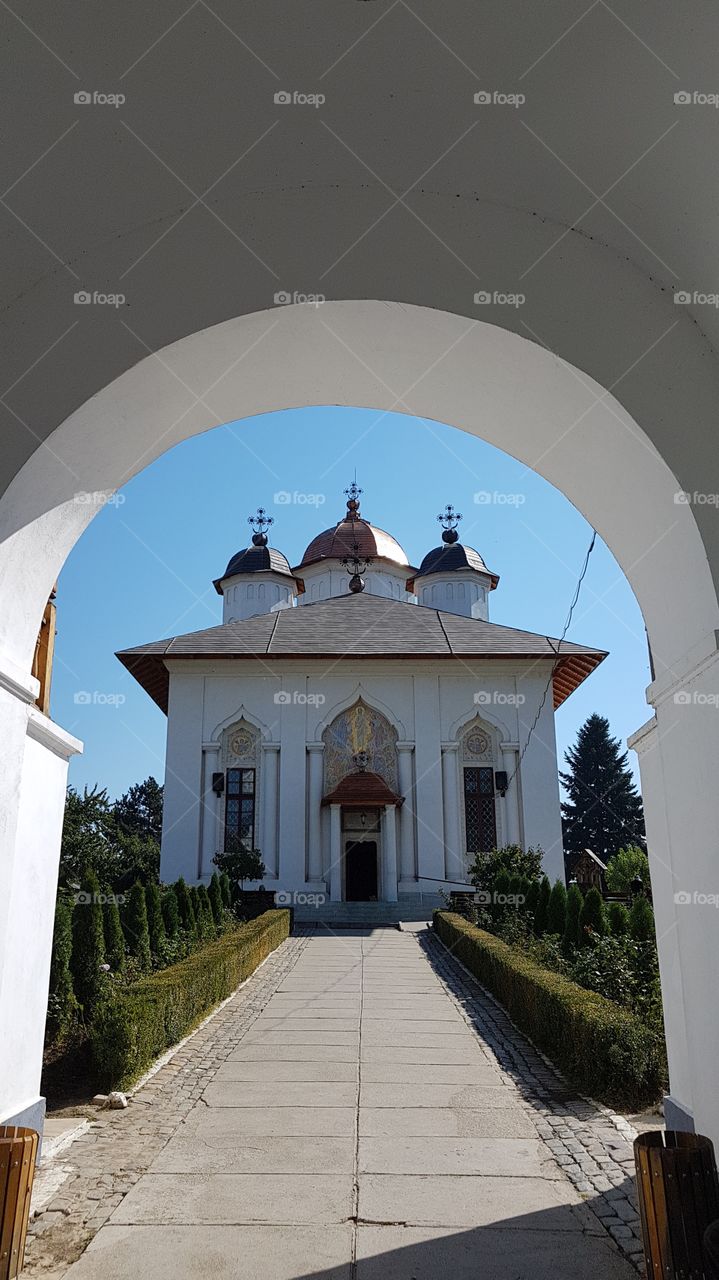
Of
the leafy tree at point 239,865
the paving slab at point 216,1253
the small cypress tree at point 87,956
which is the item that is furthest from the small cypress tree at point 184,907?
the paving slab at point 216,1253

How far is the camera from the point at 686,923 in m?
4.29

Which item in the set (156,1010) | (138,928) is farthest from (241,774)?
(156,1010)

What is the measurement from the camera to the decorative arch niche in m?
25.2

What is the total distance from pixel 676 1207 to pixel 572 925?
29.8 feet

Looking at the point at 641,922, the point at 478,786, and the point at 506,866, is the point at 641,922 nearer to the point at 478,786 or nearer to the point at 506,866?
the point at 506,866

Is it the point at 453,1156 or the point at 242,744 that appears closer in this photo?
the point at 453,1156

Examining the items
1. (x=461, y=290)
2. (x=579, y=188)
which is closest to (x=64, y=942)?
(x=461, y=290)

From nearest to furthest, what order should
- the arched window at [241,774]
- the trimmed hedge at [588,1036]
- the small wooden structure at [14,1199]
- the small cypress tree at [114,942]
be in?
the small wooden structure at [14,1199]
the trimmed hedge at [588,1036]
the small cypress tree at [114,942]
the arched window at [241,774]

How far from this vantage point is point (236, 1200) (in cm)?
435

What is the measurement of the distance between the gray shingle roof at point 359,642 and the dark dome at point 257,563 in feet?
33.7

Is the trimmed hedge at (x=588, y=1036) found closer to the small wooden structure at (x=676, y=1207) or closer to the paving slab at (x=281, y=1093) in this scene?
the paving slab at (x=281, y=1093)

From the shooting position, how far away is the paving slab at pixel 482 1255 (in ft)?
11.7

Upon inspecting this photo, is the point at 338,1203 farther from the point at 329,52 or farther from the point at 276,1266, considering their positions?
the point at 329,52

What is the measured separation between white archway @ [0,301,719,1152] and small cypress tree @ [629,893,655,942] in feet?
20.6
